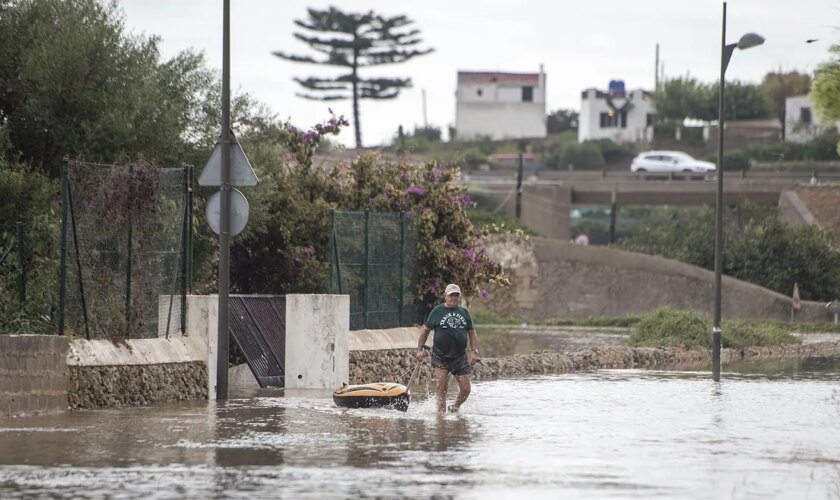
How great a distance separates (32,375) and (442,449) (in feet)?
18.5

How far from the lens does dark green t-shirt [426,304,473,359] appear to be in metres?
19.7

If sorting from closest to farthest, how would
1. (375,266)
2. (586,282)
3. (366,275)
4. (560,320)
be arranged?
(366,275)
(375,266)
(560,320)
(586,282)

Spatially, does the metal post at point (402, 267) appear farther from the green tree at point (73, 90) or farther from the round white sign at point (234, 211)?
the round white sign at point (234, 211)

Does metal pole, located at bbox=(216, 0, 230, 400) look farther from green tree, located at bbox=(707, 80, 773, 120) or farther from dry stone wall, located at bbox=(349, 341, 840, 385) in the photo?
green tree, located at bbox=(707, 80, 773, 120)

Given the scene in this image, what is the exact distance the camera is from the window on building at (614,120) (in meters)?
145

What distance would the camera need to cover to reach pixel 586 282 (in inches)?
2308

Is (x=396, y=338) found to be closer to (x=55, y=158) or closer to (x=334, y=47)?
(x=55, y=158)

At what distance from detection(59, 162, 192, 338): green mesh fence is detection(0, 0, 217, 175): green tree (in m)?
2.93

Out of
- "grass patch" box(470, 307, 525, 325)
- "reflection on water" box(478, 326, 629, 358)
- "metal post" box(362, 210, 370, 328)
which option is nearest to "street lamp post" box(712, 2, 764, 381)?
"reflection on water" box(478, 326, 629, 358)

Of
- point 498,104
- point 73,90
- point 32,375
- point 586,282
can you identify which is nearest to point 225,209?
point 32,375

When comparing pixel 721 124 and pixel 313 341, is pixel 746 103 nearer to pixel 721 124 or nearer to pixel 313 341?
pixel 721 124

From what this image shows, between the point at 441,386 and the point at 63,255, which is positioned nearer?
the point at 63,255

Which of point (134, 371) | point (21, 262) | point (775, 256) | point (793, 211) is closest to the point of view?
point (21, 262)

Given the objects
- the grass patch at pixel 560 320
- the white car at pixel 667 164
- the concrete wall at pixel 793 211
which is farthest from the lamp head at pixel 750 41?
the white car at pixel 667 164
